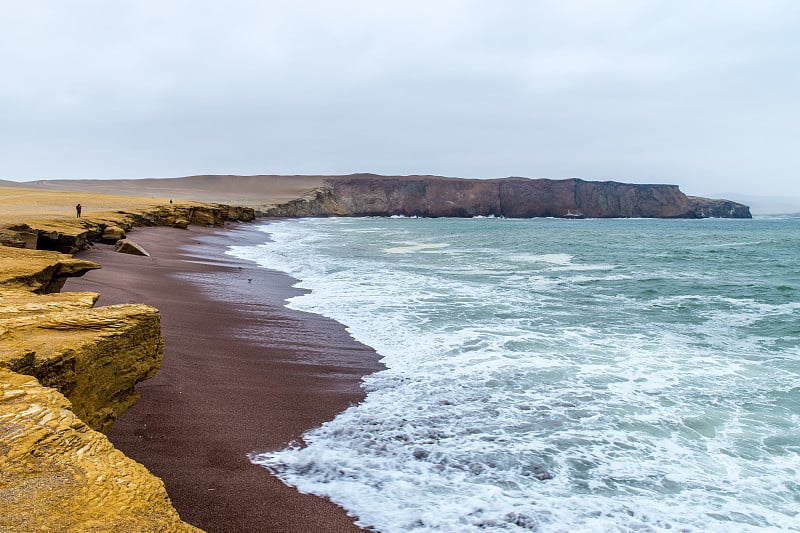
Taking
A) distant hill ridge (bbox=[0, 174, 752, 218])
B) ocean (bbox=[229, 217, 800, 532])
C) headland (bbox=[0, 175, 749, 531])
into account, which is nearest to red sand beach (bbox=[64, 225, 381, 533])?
headland (bbox=[0, 175, 749, 531])

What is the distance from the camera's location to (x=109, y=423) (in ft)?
13.0

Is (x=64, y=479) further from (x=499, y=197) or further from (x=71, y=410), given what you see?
(x=499, y=197)

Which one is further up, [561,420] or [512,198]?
[512,198]

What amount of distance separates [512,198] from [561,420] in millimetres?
128741

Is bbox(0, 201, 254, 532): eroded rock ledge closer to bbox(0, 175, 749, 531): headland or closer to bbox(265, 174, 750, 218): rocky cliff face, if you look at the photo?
bbox(0, 175, 749, 531): headland

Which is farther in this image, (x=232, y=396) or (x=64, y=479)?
(x=232, y=396)

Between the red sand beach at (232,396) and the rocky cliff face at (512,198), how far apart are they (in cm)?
11479

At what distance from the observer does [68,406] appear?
9.68ft

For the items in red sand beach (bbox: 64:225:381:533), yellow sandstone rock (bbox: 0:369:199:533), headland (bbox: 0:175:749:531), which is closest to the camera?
yellow sandstone rock (bbox: 0:369:199:533)

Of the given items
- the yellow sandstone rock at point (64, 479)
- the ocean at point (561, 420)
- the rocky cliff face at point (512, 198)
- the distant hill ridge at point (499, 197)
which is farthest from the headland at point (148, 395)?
the distant hill ridge at point (499, 197)

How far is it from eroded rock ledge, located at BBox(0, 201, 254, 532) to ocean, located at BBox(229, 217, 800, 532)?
1.37m

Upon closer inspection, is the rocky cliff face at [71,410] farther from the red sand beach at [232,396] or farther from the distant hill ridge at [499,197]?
the distant hill ridge at [499,197]

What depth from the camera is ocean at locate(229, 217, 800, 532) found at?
4.11m

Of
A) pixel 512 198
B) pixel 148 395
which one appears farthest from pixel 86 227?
pixel 512 198
